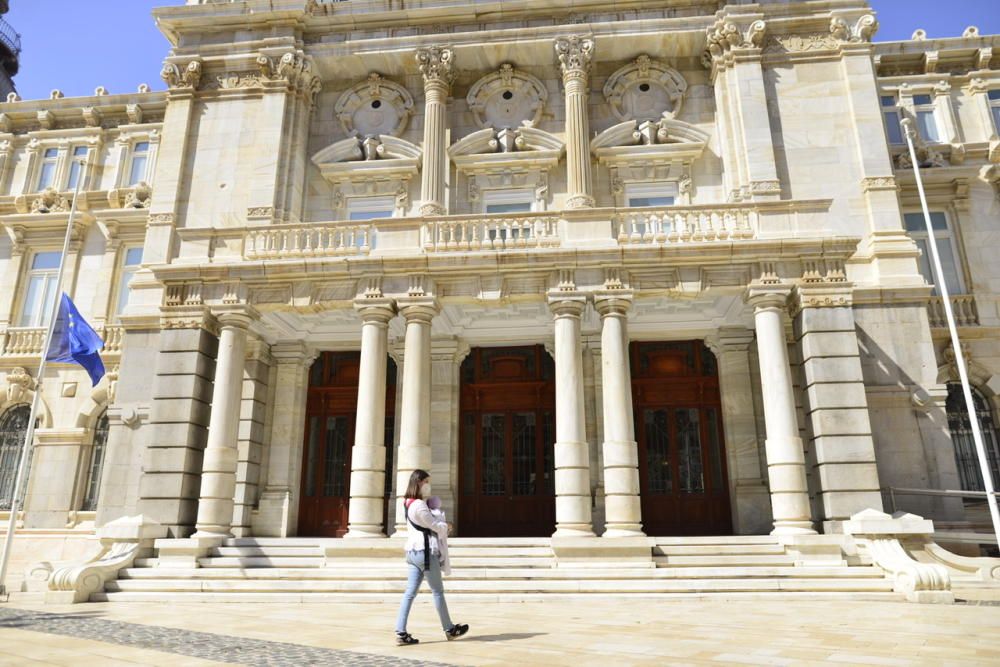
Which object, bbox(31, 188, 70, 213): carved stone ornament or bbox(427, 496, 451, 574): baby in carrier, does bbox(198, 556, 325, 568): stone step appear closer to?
bbox(427, 496, 451, 574): baby in carrier

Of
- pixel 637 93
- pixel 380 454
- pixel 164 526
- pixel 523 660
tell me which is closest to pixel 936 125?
pixel 637 93

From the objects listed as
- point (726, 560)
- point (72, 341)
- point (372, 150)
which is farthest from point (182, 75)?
point (726, 560)

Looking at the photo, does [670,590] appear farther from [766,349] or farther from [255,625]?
[255,625]

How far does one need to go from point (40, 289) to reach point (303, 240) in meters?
12.3

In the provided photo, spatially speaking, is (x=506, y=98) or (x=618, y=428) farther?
(x=506, y=98)

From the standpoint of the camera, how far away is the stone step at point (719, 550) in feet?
43.1

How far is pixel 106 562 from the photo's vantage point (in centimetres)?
1316

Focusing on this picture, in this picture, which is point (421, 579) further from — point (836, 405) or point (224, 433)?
point (836, 405)

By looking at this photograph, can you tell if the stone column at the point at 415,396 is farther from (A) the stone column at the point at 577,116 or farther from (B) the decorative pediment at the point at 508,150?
(B) the decorative pediment at the point at 508,150

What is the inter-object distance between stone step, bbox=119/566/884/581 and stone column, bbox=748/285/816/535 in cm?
116

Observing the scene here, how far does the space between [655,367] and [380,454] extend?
27.3 feet

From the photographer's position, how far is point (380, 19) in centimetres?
2145

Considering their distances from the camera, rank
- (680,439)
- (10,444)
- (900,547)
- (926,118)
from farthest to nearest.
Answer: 1. (10,444)
2. (926,118)
3. (680,439)
4. (900,547)

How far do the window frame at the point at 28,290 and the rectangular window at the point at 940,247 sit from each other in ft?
87.1
